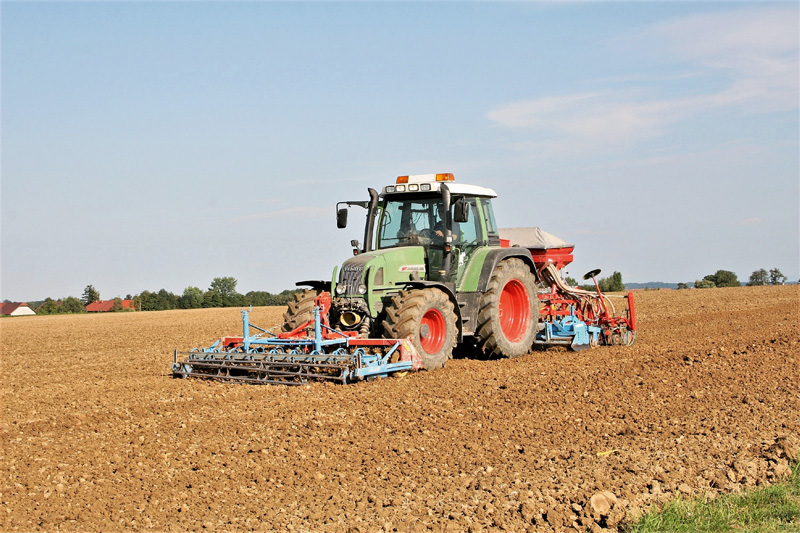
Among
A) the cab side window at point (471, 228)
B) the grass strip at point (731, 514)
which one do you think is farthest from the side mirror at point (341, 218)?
the grass strip at point (731, 514)

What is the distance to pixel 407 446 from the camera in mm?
6324

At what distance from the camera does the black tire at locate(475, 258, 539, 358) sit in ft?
35.6

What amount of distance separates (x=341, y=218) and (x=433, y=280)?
1548 mm

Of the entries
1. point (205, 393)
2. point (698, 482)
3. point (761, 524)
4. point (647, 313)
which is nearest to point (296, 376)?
point (205, 393)

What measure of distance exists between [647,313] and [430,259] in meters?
13.0

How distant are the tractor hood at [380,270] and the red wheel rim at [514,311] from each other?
1.68 metres

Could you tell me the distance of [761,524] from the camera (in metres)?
4.59

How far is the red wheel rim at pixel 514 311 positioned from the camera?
1180 centimetres

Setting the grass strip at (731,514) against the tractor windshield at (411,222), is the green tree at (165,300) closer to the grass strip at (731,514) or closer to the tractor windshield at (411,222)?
the tractor windshield at (411,222)

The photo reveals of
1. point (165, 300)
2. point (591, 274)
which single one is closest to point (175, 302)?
point (165, 300)

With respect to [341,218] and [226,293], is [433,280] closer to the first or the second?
[341,218]

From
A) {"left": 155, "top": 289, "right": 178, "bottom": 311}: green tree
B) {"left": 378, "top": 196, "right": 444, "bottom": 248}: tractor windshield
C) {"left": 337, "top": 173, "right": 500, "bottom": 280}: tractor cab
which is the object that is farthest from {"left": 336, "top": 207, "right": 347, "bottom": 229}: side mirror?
{"left": 155, "top": 289, "right": 178, "bottom": 311}: green tree

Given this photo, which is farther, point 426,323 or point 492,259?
point 492,259

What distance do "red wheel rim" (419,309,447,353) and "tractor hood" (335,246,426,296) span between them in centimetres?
74
